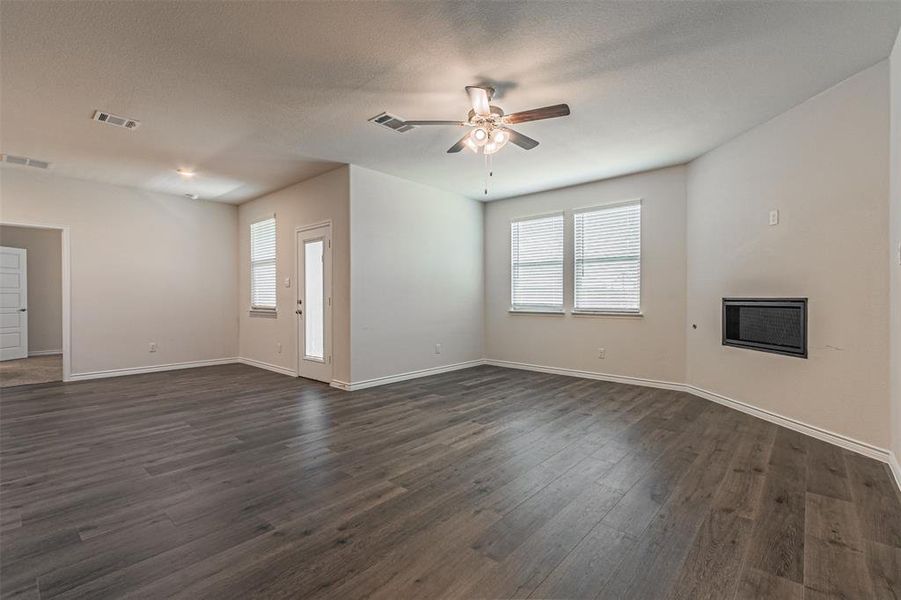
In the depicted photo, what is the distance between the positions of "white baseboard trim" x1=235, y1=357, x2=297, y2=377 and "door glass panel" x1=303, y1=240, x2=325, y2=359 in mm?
484

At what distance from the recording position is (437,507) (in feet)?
7.37

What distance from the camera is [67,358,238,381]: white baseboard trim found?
5760mm

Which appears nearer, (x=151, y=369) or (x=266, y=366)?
(x=151, y=369)

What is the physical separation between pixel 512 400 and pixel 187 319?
221 inches

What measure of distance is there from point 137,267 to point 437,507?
21.2 ft

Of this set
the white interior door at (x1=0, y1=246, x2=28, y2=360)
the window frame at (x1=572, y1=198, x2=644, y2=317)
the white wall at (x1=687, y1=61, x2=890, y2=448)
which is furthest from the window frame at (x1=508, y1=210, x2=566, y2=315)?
the white interior door at (x1=0, y1=246, x2=28, y2=360)

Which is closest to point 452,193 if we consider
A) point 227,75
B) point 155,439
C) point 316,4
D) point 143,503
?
point 227,75

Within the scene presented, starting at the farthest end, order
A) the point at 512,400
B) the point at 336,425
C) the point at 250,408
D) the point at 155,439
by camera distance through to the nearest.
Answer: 1. the point at 512,400
2. the point at 250,408
3. the point at 336,425
4. the point at 155,439

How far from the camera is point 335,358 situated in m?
5.29

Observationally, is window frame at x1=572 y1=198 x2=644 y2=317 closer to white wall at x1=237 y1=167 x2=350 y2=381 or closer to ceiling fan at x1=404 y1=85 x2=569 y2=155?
ceiling fan at x1=404 y1=85 x2=569 y2=155

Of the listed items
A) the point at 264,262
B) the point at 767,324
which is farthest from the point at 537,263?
the point at 264,262

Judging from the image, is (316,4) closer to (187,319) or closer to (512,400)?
(512,400)

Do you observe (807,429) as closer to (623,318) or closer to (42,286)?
(623,318)

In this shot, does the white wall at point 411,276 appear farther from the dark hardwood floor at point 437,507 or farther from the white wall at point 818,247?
the white wall at point 818,247
